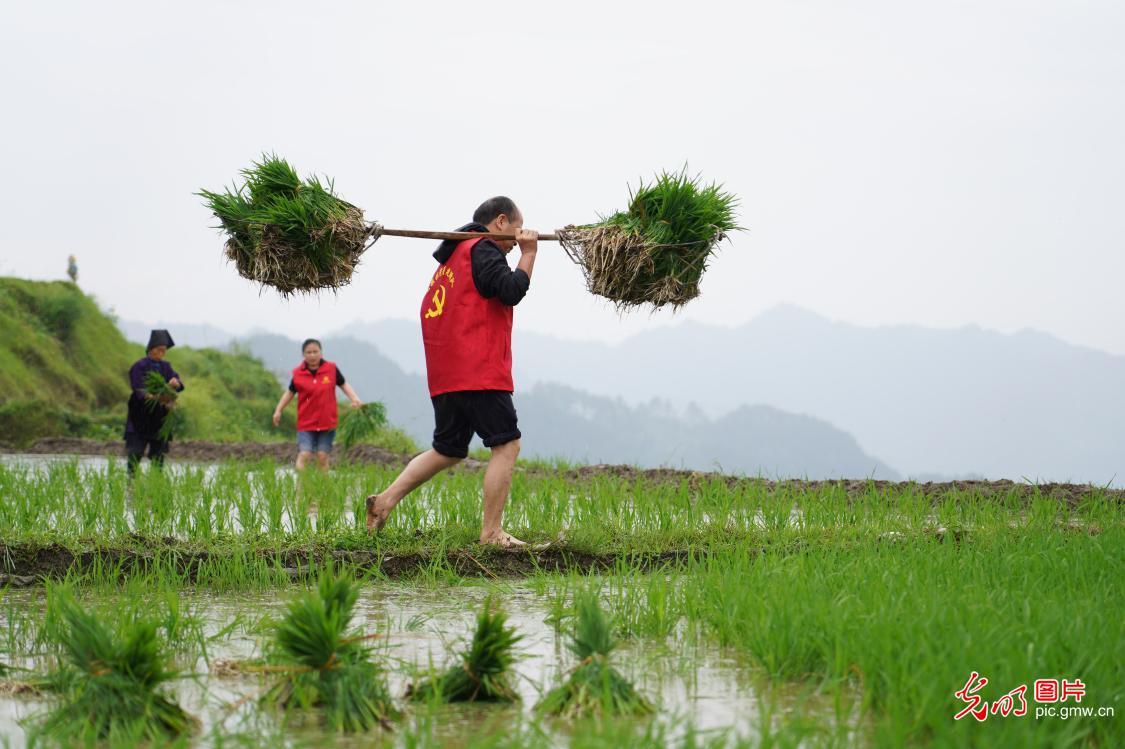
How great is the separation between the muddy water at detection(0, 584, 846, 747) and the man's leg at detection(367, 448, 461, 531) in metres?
1.31

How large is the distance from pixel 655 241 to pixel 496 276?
0.99m

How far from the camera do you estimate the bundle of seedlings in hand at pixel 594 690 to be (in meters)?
3.21

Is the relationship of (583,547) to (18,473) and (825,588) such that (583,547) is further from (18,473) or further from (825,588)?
(18,473)

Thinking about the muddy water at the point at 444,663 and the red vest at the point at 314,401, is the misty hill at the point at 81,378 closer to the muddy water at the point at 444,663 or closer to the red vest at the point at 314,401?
the red vest at the point at 314,401

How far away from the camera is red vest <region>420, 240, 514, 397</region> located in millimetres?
6211

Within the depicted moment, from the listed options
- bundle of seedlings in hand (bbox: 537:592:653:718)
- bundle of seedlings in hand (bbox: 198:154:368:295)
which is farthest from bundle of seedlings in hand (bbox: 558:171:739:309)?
bundle of seedlings in hand (bbox: 537:592:653:718)

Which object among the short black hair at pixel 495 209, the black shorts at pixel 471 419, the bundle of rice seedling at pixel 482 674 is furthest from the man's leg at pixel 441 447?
the bundle of rice seedling at pixel 482 674

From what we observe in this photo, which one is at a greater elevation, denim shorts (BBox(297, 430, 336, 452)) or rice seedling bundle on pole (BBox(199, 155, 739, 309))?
rice seedling bundle on pole (BBox(199, 155, 739, 309))

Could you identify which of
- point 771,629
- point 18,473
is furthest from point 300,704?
point 18,473

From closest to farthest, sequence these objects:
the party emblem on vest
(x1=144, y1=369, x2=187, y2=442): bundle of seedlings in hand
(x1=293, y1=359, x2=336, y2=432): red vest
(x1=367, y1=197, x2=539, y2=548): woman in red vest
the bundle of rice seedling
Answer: the bundle of rice seedling < (x1=367, y1=197, x2=539, y2=548): woman in red vest < the party emblem on vest < (x1=293, y1=359, x2=336, y2=432): red vest < (x1=144, y1=369, x2=187, y2=442): bundle of seedlings in hand

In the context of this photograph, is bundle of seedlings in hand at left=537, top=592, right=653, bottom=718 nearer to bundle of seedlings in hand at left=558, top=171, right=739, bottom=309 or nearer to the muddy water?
the muddy water

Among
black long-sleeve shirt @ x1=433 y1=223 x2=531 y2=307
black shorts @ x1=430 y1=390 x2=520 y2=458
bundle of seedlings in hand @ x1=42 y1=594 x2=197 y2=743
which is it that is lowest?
bundle of seedlings in hand @ x1=42 y1=594 x2=197 y2=743

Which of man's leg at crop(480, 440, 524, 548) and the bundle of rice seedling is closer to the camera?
the bundle of rice seedling

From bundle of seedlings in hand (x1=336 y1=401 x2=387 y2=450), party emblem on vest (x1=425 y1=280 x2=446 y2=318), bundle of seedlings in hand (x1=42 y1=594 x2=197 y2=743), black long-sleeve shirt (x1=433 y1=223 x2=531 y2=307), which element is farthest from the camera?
bundle of seedlings in hand (x1=336 y1=401 x2=387 y2=450)
